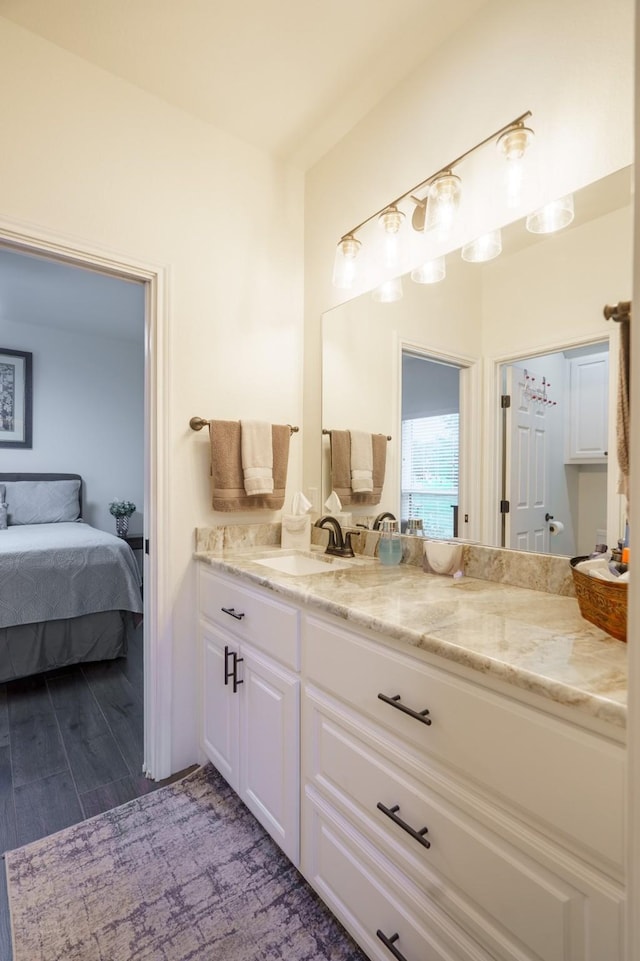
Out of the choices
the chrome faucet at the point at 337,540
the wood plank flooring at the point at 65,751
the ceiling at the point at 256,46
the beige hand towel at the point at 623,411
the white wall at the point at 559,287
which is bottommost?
the wood plank flooring at the point at 65,751

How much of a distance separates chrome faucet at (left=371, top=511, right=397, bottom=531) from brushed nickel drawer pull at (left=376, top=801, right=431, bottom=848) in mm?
997

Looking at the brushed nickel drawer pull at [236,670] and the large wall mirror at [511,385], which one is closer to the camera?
the large wall mirror at [511,385]

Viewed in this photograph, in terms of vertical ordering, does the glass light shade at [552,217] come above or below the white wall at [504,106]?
below

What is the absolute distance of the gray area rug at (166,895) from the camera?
113 cm

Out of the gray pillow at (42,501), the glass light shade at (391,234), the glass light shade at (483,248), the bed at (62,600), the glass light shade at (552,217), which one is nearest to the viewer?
the glass light shade at (552,217)

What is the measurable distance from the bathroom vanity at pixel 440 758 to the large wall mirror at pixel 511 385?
0.27m

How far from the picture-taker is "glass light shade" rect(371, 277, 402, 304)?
1.72m

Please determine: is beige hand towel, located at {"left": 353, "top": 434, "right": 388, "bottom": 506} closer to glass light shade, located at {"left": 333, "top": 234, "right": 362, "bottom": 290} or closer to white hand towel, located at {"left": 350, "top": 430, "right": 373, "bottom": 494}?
white hand towel, located at {"left": 350, "top": 430, "right": 373, "bottom": 494}

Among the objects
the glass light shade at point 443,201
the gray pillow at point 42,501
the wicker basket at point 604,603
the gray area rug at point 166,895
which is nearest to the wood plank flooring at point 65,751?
the gray area rug at point 166,895

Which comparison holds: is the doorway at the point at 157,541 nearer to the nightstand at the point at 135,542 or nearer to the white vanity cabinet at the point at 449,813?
the white vanity cabinet at the point at 449,813

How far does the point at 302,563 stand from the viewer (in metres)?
1.89

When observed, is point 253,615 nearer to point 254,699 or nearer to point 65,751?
point 254,699

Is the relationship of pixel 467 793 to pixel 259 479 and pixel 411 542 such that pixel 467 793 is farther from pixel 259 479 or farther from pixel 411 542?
pixel 259 479

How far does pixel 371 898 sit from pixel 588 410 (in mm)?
1284
